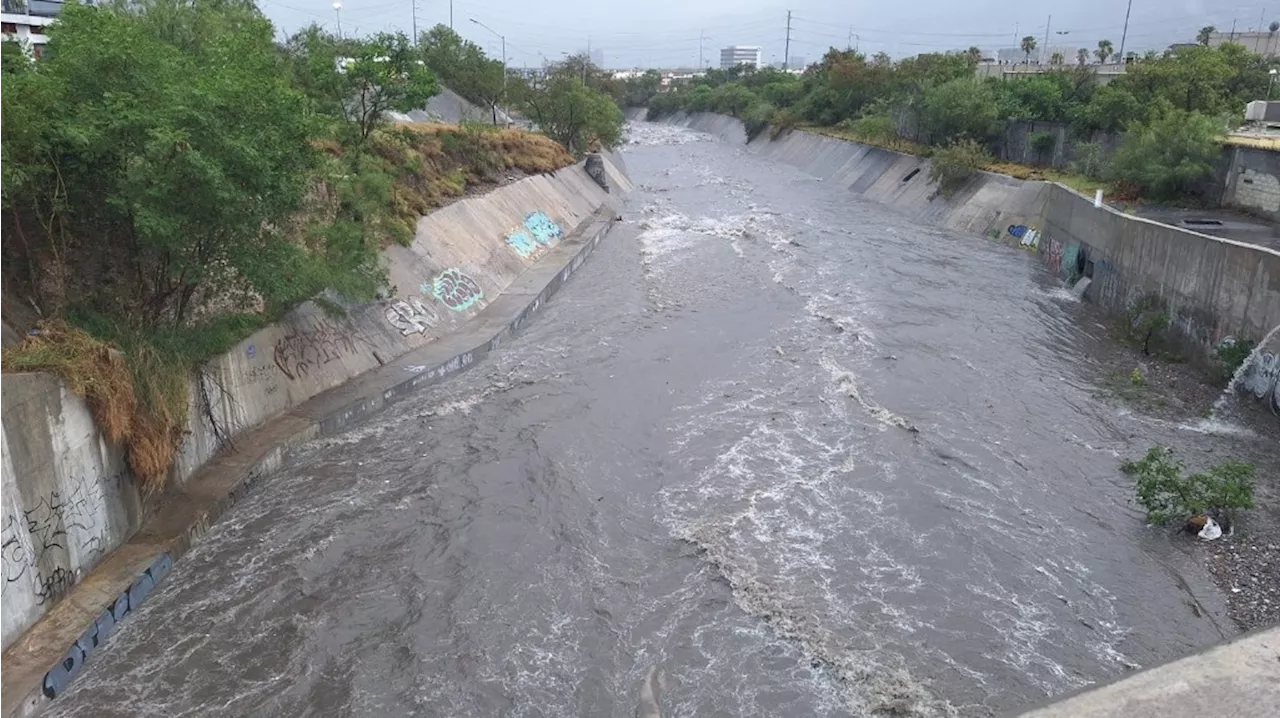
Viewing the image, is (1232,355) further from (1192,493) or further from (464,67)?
(464,67)

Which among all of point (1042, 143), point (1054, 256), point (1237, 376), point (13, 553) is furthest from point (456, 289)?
point (1042, 143)

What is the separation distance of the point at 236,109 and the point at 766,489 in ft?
40.0

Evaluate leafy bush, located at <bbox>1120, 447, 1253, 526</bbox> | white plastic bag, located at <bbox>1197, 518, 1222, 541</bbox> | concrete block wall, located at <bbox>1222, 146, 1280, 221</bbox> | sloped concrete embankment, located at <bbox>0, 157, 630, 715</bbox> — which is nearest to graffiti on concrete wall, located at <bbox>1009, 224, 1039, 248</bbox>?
concrete block wall, located at <bbox>1222, 146, 1280, 221</bbox>

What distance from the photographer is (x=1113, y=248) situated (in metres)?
32.6

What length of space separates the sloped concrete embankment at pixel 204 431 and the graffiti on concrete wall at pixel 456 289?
0.06 metres

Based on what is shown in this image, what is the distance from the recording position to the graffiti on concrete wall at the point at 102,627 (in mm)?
12195

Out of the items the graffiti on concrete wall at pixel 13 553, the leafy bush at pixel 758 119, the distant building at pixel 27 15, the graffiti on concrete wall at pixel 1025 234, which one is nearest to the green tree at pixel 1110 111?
the graffiti on concrete wall at pixel 1025 234

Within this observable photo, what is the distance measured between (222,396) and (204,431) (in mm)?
959

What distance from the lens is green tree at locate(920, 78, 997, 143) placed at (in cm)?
5494

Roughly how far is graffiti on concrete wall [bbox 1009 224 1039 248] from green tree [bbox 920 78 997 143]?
1218 centimetres

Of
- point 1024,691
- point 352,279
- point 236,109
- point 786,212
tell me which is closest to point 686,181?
point 786,212

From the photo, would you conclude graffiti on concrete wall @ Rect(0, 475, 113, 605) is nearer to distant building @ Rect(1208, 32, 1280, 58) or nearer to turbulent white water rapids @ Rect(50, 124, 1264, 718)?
turbulent white water rapids @ Rect(50, 124, 1264, 718)

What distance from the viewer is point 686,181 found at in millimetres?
71438

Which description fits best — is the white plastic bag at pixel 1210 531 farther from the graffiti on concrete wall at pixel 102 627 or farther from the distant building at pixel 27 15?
the distant building at pixel 27 15
